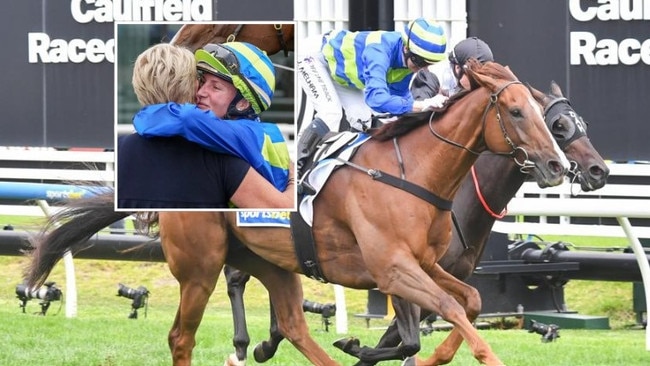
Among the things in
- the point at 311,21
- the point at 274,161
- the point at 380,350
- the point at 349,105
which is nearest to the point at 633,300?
the point at 311,21

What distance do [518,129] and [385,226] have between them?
54 centimetres

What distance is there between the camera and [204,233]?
16.9ft

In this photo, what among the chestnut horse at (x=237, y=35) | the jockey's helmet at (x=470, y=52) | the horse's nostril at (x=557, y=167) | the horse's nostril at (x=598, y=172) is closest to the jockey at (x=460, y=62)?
the jockey's helmet at (x=470, y=52)

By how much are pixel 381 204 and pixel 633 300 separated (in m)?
3.82

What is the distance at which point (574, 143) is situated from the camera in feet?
18.3

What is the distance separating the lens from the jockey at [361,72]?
17.6 ft

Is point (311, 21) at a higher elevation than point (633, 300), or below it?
higher

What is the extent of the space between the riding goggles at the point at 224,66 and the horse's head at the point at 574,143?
114 inches

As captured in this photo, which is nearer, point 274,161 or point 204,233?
point 274,161

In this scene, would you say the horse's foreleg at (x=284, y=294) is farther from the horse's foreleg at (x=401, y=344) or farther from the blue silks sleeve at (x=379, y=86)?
the blue silks sleeve at (x=379, y=86)

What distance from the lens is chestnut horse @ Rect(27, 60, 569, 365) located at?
473cm

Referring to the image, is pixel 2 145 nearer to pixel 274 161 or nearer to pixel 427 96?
pixel 427 96

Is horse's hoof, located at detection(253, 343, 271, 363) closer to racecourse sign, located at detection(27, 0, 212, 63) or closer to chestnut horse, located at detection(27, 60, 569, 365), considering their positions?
chestnut horse, located at detection(27, 60, 569, 365)

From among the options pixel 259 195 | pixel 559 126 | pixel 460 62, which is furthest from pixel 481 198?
pixel 259 195
